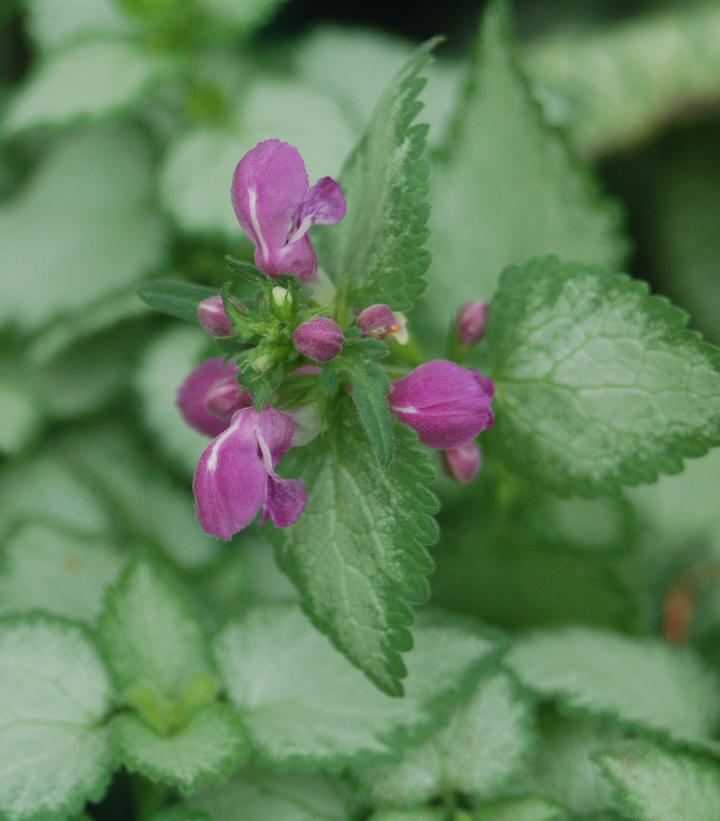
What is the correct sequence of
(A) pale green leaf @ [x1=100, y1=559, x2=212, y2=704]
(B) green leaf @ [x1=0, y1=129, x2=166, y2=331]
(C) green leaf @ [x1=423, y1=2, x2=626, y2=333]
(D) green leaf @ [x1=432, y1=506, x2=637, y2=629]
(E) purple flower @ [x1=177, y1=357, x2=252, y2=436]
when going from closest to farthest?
(E) purple flower @ [x1=177, y1=357, x2=252, y2=436] → (A) pale green leaf @ [x1=100, y1=559, x2=212, y2=704] → (C) green leaf @ [x1=423, y1=2, x2=626, y2=333] → (D) green leaf @ [x1=432, y1=506, x2=637, y2=629] → (B) green leaf @ [x1=0, y1=129, x2=166, y2=331]

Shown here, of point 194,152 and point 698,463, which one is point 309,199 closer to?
point 194,152

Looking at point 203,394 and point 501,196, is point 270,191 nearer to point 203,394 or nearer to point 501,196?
point 203,394

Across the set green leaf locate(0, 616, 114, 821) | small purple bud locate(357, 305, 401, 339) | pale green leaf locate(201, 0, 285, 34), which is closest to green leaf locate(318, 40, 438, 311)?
small purple bud locate(357, 305, 401, 339)

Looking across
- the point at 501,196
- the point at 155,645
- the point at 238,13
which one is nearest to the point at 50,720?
the point at 155,645

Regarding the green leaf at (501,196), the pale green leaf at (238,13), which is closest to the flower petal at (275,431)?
the green leaf at (501,196)

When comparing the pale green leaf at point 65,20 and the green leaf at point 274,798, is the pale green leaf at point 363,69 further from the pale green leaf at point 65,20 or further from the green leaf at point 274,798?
the green leaf at point 274,798

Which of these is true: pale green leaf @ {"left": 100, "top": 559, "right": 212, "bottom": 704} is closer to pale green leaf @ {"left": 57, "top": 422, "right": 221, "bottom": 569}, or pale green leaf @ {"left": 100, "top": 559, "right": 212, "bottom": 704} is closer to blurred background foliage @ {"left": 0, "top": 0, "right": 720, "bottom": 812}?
blurred background foliage @ {"left": 0, "top": 0, "right": 720, "bottom": 812}
